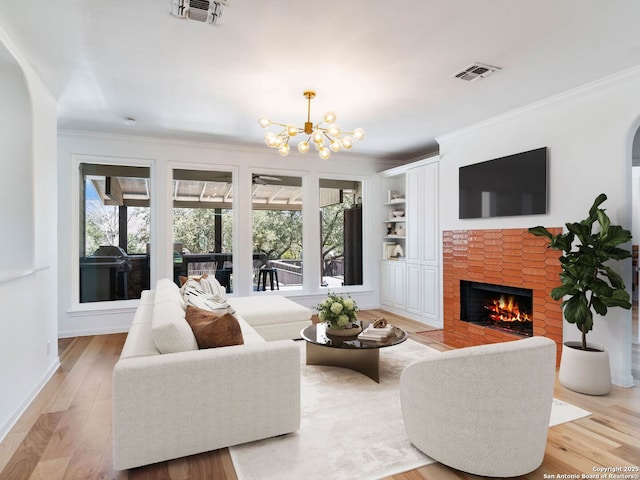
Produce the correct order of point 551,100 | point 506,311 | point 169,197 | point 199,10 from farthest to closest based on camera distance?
point 169,197
point 506,311
point 551,100
point 199,10

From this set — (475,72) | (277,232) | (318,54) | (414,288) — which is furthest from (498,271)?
(277,232)

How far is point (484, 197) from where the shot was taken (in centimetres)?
456

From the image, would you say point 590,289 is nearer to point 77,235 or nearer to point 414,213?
point 414,213

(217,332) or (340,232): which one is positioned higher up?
(340,232)

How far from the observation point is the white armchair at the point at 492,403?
1.92 m

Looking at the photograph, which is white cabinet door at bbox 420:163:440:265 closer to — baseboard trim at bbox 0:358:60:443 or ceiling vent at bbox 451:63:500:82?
ceiling vent at bbox 451:63:500:82

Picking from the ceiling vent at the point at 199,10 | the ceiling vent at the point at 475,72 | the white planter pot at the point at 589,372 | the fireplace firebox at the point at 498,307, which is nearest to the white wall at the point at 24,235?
the ceiling vent at the point at 199,10

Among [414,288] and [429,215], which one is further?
[414,288]

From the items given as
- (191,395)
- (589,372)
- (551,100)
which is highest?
(551,100)

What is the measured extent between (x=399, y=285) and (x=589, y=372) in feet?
10.6

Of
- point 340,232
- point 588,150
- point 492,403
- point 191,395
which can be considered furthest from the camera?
point 340,232

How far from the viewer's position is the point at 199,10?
233 centimetres

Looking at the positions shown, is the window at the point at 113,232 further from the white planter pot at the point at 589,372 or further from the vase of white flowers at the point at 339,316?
the white planter pot at the point at 589,372

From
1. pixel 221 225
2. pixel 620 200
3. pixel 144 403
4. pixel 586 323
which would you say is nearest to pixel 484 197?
pixel 620 200
